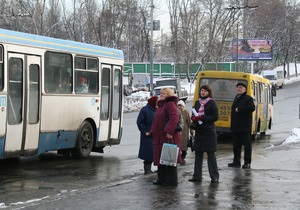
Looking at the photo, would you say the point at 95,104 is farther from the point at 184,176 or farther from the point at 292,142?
the point at 292,142

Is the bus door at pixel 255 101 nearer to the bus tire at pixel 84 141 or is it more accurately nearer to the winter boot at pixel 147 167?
the bus tire at pixel 84 141

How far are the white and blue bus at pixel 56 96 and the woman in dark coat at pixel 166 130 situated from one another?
133 inches

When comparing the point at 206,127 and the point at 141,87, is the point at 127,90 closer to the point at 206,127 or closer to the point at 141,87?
the point at 141,87

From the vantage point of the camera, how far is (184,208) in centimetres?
840

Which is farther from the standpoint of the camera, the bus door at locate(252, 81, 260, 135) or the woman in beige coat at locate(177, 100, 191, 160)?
the bus door at locate(252, 81, 260, 135)

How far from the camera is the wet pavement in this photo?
8.62m

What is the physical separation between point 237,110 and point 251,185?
7.71 feet

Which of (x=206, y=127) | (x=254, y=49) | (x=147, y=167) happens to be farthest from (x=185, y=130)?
(x=254, y=49)

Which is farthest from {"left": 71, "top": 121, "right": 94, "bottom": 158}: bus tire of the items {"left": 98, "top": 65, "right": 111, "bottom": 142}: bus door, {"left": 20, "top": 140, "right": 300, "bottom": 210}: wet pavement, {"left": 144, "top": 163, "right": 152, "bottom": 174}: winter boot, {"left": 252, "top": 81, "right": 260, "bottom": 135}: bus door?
{"left": 252, "top": 81, "right": 260, "bottom": 135}: bus door

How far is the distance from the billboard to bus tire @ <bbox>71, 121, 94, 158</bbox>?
193 ft

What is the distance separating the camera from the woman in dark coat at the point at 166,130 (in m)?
10.1

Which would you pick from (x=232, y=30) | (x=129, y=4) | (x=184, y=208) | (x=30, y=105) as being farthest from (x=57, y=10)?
(x=184, y=208)

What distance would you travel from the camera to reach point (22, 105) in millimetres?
12578

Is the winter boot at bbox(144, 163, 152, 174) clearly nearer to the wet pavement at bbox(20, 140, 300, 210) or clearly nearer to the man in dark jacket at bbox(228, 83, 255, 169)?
the wet pavement at bbox(20, 140, 300, 210)
